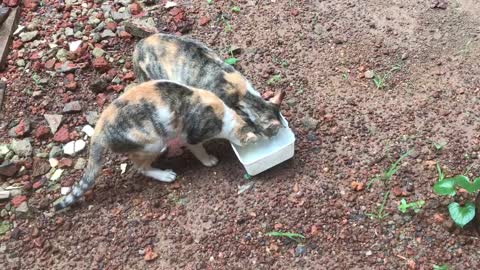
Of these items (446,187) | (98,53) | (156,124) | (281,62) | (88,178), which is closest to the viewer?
(446,187)

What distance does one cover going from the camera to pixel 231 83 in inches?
171

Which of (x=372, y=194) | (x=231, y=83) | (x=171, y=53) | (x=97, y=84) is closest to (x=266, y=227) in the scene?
(x=372, y=194)

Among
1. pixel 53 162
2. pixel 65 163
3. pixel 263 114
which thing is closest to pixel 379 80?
pixel 263 114

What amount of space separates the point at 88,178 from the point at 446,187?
8.51 ft

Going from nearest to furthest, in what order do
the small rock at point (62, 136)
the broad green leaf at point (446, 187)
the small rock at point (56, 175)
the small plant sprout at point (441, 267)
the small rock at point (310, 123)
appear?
the small plant sprout at point (441, 267) < the broad green leaf at point (446, 187) < the small rock at point (56, 175) < the small rock at point (310, 123) < the small rock at point (62, 136)

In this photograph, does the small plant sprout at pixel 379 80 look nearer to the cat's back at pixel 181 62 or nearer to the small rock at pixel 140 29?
the cat's back at pixel 181 62

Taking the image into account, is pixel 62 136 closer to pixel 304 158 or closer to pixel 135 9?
pixel 135 9

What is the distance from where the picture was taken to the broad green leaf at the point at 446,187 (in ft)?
12.3

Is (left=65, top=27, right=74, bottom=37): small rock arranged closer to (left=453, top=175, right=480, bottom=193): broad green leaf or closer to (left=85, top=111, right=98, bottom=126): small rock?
(left=85, top=111, right=98, bottom=126): small rock

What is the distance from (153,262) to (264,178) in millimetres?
1056

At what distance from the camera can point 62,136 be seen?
4723 millimetres

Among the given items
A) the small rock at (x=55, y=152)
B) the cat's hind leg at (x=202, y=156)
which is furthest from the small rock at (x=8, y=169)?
the cat's hind leg at (x=202, y=156)

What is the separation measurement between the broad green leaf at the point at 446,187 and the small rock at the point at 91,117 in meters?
2.87

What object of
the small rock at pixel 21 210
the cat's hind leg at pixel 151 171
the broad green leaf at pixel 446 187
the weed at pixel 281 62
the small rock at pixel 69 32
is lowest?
the small rock at pixel 21 210
